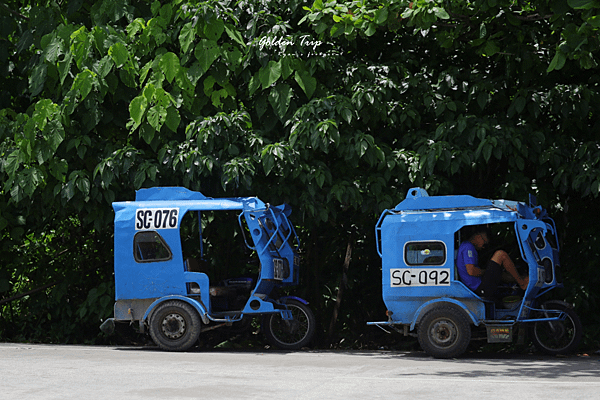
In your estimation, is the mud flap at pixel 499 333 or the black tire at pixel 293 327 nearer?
the mud flap at pixel 499 333

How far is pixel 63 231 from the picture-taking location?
15.5 m

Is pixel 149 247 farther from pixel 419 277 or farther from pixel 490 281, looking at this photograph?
pixel 490 281

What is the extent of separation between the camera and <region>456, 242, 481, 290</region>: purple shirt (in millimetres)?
11211

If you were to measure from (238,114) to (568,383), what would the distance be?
19.8 feet

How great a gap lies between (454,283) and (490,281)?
21.5 inches

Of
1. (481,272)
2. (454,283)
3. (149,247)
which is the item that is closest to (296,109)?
(149,247)

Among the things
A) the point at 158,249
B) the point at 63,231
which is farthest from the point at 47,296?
the point at 158,249

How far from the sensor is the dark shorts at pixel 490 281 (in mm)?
11242

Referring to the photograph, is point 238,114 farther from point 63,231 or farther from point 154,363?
point 63,231

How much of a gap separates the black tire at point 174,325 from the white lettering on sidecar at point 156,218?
109 centimetres

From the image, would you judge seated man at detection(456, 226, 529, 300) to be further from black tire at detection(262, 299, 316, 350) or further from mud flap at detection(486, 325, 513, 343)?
black tire at detection(262, 299, 316, 350)

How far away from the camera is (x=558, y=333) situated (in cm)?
1136

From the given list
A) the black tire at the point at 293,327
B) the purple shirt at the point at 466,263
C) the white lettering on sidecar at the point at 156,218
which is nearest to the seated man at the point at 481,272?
the purple shirt at the point at 466,263

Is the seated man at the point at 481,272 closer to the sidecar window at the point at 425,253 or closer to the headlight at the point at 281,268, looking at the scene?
A: the sidecar window at the point at 425,253
